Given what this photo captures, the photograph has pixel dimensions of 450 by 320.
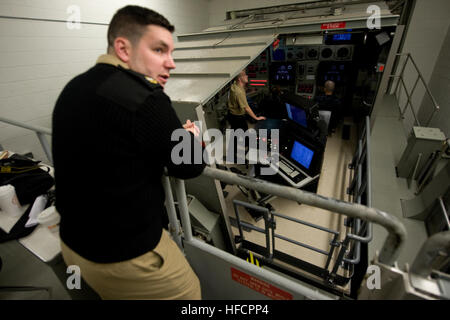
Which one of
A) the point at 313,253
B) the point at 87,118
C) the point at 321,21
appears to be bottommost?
the point at 313,253

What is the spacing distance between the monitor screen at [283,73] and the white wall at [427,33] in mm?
2469

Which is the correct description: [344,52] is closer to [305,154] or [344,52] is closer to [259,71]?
[259,71]

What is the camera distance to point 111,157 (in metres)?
0.74

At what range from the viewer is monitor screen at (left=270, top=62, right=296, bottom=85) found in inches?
212

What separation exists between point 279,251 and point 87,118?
221cm

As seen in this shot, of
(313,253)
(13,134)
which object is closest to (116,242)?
(313,253)

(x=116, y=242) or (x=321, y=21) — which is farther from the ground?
(x=321, y=21)

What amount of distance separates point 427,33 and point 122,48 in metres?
6.43

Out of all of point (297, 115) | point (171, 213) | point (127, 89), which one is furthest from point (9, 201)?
point (297, 115)

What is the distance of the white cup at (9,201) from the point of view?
1.45 metres

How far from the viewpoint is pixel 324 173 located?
11.7 feet

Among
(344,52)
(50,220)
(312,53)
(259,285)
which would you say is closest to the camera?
(259,285)

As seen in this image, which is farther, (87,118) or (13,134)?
(13,134)

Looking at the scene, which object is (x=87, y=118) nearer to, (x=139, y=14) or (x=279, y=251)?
(x=139, y=14)
